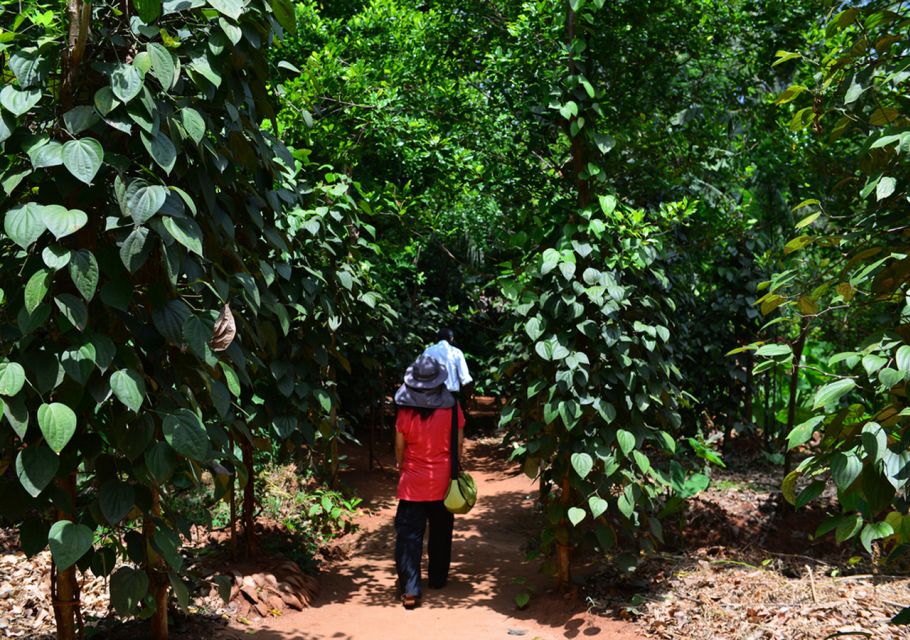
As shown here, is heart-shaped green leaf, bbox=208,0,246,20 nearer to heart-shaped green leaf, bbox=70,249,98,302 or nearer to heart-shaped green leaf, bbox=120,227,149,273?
heart-shaped green leaf, bbox=120,227,149,273

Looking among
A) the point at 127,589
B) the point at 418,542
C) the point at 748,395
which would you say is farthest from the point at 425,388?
the point at 748,395

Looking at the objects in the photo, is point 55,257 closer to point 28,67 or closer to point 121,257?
point 121,257

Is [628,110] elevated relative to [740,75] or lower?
lower

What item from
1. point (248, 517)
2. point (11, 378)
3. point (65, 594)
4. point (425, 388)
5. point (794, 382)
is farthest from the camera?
point (794, 382)

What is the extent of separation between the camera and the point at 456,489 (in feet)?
18.5

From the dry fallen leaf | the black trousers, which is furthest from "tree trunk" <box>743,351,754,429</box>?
the dry fallen leaf

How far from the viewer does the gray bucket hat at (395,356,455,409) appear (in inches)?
225

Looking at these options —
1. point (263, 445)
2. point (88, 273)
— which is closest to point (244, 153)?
point (88, 273)

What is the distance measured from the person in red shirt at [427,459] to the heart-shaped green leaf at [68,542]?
3.43 metres

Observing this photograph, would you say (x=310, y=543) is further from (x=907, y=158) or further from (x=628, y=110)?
(x=907, y=158)

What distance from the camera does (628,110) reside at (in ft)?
19.0

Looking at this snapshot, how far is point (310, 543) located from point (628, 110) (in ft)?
12.8

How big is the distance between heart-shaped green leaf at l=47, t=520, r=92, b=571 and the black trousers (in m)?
3.33

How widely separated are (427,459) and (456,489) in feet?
0.92
